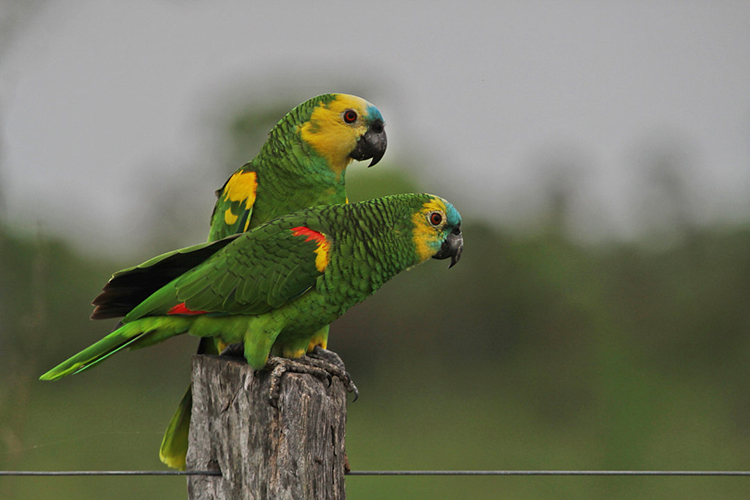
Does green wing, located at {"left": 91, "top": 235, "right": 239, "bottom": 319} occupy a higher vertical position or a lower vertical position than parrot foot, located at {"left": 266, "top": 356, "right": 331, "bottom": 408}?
higher

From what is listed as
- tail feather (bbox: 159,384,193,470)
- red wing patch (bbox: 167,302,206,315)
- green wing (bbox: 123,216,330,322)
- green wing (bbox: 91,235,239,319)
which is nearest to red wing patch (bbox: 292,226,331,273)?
green wing (bbox: 123,216,330,322)

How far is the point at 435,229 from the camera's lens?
2111 mm

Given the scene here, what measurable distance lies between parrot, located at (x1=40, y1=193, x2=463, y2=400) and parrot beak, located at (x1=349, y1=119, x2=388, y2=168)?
17.6 inches

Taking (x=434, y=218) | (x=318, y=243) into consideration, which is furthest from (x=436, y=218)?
(x=318, y=243)

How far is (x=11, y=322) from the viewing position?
4.29 metres

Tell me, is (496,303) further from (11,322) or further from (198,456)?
(198,456)

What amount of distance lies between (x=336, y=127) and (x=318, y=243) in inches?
25.4

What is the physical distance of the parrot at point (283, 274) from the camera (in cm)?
197

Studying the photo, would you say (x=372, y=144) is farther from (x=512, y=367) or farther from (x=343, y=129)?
(x=512, y=367)

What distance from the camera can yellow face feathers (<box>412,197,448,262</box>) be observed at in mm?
2098

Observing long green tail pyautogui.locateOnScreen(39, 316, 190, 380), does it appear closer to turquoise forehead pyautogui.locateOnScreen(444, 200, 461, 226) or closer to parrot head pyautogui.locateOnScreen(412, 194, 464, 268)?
parrot head pyautogui.locateOnScreen(412, 194, 464, 268)

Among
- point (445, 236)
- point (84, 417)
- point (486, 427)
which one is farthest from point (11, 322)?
point (486, 427)

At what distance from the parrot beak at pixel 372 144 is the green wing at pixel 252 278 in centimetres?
59

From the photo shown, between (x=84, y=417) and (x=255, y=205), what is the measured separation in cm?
449
